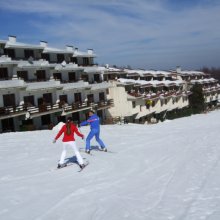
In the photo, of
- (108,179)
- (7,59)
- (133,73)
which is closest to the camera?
(108,179)

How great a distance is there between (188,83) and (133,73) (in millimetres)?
26120

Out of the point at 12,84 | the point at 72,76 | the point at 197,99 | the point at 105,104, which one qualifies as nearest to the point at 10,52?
the point at 12,84

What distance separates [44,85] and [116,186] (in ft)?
113

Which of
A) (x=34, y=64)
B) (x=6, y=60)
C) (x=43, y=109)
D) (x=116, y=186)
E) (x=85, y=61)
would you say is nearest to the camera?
(x=116, y=186)

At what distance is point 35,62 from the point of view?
4291 centimetres

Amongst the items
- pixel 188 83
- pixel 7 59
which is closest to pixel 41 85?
pixel 7 59

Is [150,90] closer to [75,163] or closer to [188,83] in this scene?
[188,83]

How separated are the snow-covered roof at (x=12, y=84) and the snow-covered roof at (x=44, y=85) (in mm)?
1331

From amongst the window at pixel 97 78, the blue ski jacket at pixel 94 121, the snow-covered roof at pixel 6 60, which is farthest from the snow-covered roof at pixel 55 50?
the blue ski jacket at pixel 94 121

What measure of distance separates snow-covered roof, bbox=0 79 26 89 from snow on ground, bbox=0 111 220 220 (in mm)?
22204

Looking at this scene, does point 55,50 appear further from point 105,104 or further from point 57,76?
point 105,104

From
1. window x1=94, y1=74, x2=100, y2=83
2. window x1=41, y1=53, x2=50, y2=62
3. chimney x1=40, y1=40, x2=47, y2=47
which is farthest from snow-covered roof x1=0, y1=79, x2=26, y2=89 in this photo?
window x1=94, y1=74, x2=100, y2=83

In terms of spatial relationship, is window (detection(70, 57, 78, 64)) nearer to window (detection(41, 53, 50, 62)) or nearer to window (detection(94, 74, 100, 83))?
window (detection(94, 74, 100, 83))

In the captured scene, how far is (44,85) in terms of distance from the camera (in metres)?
43.1
